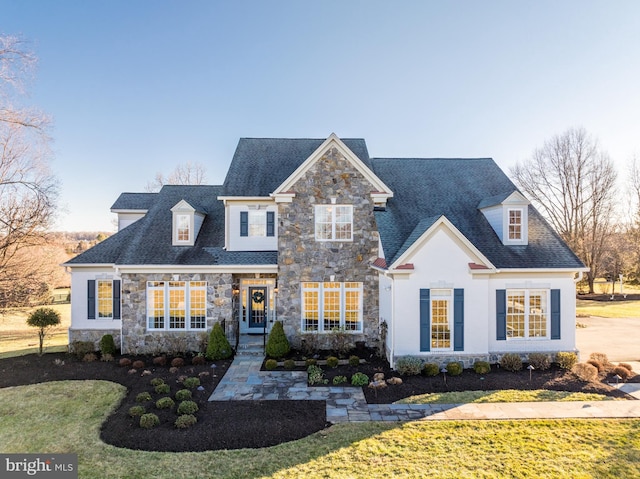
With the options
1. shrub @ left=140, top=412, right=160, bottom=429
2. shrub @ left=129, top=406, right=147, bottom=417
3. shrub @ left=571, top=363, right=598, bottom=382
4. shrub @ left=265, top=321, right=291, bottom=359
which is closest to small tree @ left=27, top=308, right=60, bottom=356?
shrub @ left=129, top=406, right=147, bottom=417

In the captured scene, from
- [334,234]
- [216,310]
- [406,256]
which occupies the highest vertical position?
[334,234]

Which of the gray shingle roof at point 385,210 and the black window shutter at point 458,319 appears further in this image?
the gray shingle roof at point 385,210

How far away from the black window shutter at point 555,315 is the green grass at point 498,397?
317 centimetres

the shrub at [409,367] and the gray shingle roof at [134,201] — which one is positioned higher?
the gray shingle roof at [134,201]

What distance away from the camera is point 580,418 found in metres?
8.41

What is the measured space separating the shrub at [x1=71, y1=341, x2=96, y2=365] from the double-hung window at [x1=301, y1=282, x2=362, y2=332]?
936 cm

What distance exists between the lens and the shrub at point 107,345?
14188 mm

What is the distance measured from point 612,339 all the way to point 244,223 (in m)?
19.1

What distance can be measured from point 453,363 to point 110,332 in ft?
47.5

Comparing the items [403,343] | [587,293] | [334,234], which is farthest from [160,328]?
[587,293]

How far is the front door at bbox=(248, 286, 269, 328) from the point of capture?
16.3 m

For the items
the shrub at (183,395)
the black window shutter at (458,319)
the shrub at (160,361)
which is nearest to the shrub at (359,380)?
the black window shutter at (458,319)

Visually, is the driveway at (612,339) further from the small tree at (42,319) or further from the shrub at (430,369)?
the small tree at (42,319)

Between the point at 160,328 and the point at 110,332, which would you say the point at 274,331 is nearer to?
the point at 160,328
